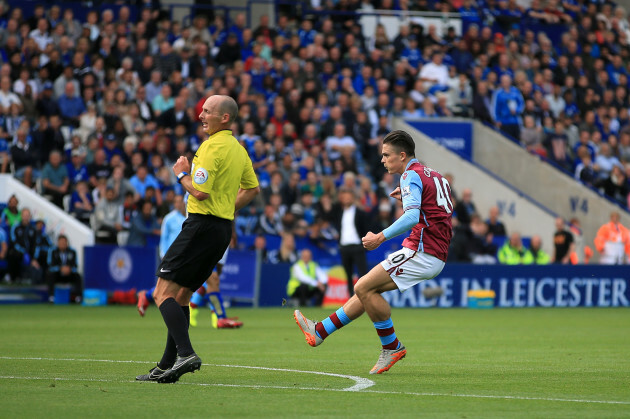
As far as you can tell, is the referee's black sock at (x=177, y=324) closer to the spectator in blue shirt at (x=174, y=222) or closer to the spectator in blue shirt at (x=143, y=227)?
the spectator in blue shirt at (x=174, y=222)

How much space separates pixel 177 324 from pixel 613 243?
20723 millimetres

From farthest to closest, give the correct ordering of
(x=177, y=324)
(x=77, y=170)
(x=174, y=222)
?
(x=77, y=170) → (x=174, y=222) → (x=177, y=324)

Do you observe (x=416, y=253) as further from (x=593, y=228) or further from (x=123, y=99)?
(x=593, y=228)

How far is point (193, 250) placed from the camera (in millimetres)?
9234

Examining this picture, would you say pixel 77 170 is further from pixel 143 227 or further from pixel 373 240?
pixel 373 240

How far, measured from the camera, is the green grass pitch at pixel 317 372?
7.95m

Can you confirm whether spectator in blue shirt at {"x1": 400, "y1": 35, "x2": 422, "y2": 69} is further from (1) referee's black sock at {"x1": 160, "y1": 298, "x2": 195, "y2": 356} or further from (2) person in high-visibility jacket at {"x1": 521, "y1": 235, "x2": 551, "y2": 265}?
(1) referee's black sock at {"x1": 160, "y1": 298, "x2": 195, "y2": 356}

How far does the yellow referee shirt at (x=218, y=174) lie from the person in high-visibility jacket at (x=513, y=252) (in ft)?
57.9

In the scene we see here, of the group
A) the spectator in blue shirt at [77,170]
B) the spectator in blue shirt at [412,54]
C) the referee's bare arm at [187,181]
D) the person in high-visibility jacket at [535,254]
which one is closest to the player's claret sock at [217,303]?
the referee's bare arm at [187,181]

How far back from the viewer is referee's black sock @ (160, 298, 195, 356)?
9.05 metres

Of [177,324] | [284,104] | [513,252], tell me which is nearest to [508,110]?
[513,252]

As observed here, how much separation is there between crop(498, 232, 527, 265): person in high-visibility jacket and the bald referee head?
17770mm

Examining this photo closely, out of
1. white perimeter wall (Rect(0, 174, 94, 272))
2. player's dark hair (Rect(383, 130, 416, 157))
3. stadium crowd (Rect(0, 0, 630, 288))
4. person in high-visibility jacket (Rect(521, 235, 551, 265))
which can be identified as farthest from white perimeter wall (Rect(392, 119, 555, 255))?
player's dark hair (Rect(383, 130, 416, 157))

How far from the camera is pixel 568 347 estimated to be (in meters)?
14.3
